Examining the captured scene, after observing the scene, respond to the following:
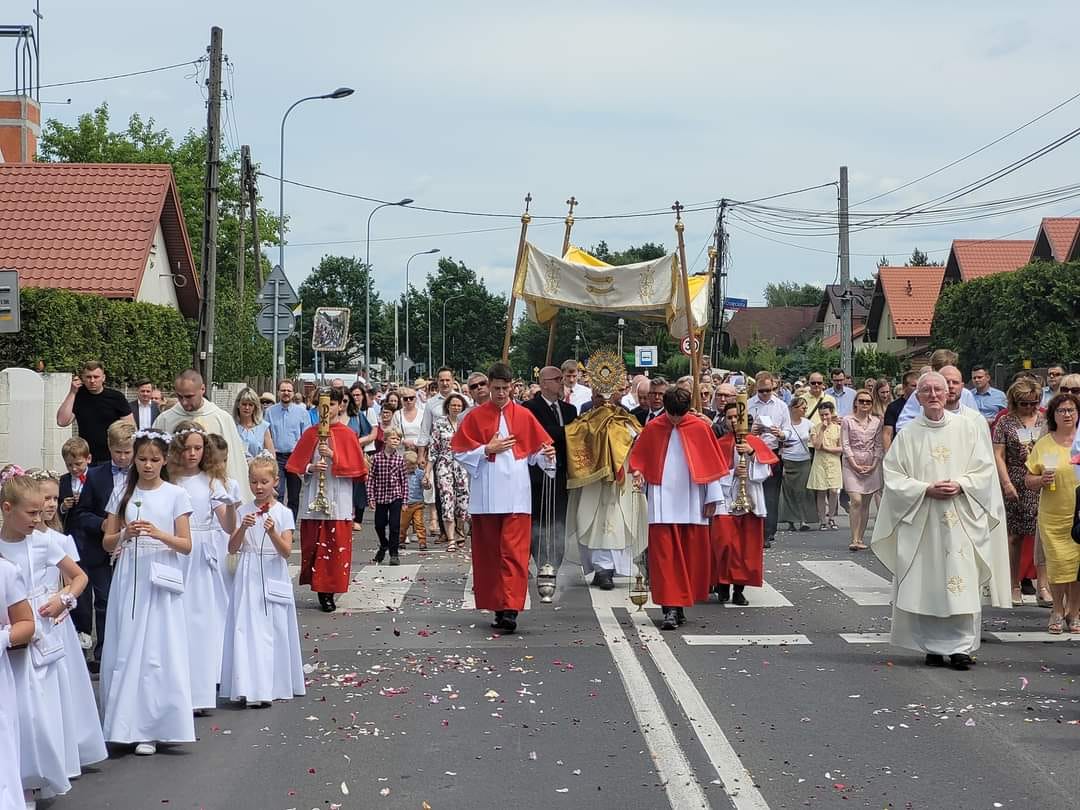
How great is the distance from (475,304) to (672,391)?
106298mm

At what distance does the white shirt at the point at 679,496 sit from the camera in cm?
1131

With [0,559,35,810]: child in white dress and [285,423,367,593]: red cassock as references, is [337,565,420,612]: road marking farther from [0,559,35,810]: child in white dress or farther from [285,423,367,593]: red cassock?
[0,559,35,810]: child in white dress

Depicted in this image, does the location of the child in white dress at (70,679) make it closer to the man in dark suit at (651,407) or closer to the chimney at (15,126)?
the man in dark suit at (651,407)

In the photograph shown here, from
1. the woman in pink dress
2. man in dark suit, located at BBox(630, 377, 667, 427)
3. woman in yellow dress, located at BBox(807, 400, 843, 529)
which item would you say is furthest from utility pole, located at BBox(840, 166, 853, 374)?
man in dark suit, located at BBox(630, 377, 667, 427)

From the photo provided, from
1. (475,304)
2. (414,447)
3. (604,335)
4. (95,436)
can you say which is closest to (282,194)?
(414,447)

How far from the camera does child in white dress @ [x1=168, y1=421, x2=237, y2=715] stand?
7719 mm

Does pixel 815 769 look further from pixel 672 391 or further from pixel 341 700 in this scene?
pixel 672 391

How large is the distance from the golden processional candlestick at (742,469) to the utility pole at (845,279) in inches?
801

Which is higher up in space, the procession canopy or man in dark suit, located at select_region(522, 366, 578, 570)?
the procession canopy

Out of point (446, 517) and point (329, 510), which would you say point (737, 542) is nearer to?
point (329, 510)

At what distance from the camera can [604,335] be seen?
288ft

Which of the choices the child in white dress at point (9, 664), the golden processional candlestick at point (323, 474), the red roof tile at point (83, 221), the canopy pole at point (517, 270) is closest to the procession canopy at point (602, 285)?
the canopy pole at point (517, 270)

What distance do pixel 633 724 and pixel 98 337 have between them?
1864 cm

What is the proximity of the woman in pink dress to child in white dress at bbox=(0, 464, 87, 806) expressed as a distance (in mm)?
11845
